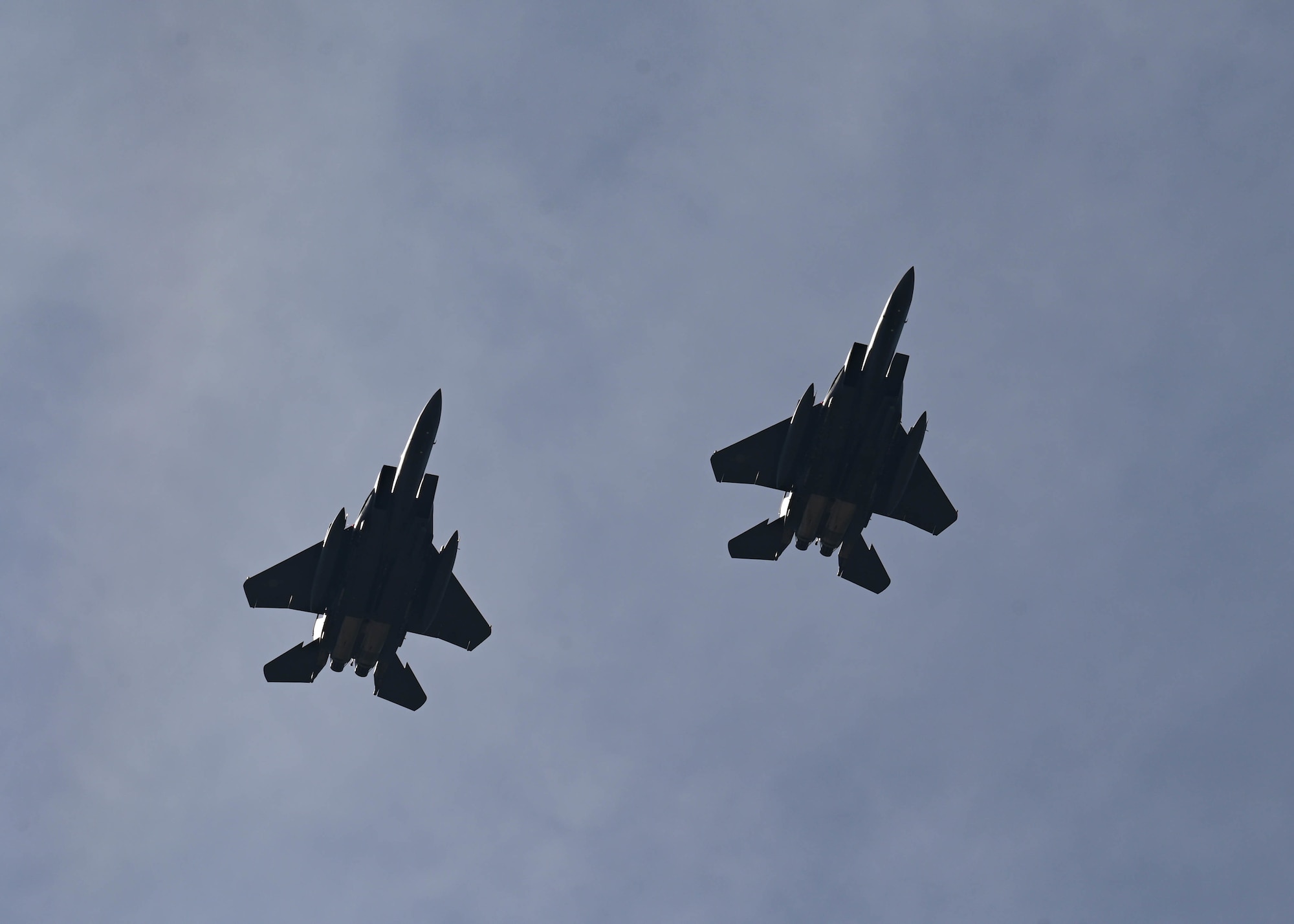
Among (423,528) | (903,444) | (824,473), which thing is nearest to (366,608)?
(423,528)

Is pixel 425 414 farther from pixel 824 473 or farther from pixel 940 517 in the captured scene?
pixel 940 517

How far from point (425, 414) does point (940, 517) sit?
23.5 metres

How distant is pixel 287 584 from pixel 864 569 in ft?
85.0

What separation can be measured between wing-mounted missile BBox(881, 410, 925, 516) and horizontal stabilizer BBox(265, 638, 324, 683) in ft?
85.5

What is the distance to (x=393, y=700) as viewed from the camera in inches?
2376

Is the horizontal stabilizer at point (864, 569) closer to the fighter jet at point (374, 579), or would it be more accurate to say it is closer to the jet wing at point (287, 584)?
the fighter jet at point (374, 579)

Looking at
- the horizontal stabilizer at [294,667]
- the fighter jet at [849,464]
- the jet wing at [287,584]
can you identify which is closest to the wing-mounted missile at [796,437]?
the fighter jet at [849,464]

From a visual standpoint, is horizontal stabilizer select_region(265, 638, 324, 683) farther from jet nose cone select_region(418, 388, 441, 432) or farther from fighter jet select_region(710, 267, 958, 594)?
fighter jet select_region(710, 267, 958, 594)

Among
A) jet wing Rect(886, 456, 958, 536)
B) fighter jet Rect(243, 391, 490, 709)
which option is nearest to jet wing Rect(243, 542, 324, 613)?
fighter jet Rect(243, 391, 490, 709)

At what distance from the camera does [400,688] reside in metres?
60.6

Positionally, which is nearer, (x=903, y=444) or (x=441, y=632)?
(x=903, y=444)

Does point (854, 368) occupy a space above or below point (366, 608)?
above

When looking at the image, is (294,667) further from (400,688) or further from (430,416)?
(430,416)

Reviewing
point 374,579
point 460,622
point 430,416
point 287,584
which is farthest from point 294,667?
point 430,416
